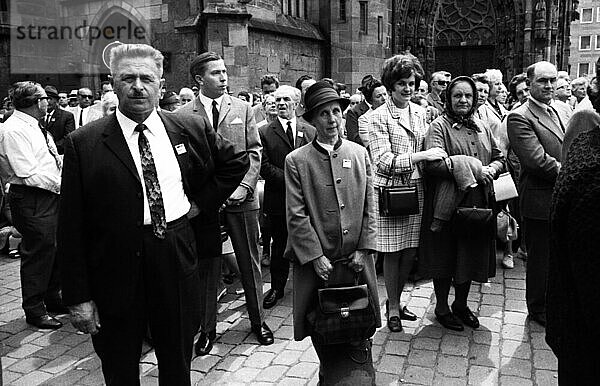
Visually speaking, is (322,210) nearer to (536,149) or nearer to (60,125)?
(536,149)

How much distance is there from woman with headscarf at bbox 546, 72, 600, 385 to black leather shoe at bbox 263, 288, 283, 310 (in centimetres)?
390

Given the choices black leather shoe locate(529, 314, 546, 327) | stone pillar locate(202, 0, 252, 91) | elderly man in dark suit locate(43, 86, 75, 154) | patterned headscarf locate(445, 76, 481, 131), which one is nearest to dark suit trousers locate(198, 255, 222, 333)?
patterned headscarf locate(445, 76, 481, 131)

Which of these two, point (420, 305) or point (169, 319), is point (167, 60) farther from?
point (169, 319)

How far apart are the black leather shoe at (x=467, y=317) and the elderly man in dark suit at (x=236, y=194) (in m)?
1.72

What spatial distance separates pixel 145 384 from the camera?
433cm

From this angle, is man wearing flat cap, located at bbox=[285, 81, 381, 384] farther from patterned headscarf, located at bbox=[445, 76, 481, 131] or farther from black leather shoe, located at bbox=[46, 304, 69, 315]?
black leather shoe, located at bbox=[46, 304, 69, 315]

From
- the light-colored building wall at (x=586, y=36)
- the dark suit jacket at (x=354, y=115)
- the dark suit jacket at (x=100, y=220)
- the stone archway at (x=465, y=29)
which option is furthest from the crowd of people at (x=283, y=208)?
the light-colored building wall at (x=586, y=36)

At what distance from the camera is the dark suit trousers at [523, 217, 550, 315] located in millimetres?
5215

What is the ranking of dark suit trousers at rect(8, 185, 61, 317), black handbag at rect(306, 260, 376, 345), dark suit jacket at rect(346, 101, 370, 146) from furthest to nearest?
dark suit jacket at rect(346, 101, 370, 146)
dark suit trousers at rect(8, 185, 61, 317)
black handbag at rect(306, 260, 376, 345)

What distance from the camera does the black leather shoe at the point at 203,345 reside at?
4.81 m

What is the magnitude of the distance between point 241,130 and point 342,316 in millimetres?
2044

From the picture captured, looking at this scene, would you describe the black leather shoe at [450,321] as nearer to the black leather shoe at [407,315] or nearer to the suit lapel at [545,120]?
the black leather shoe at [407,315]

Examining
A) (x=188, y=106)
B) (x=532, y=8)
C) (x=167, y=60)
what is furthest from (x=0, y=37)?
(x=532, y=8)

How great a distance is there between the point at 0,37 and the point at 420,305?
49.4 ft
